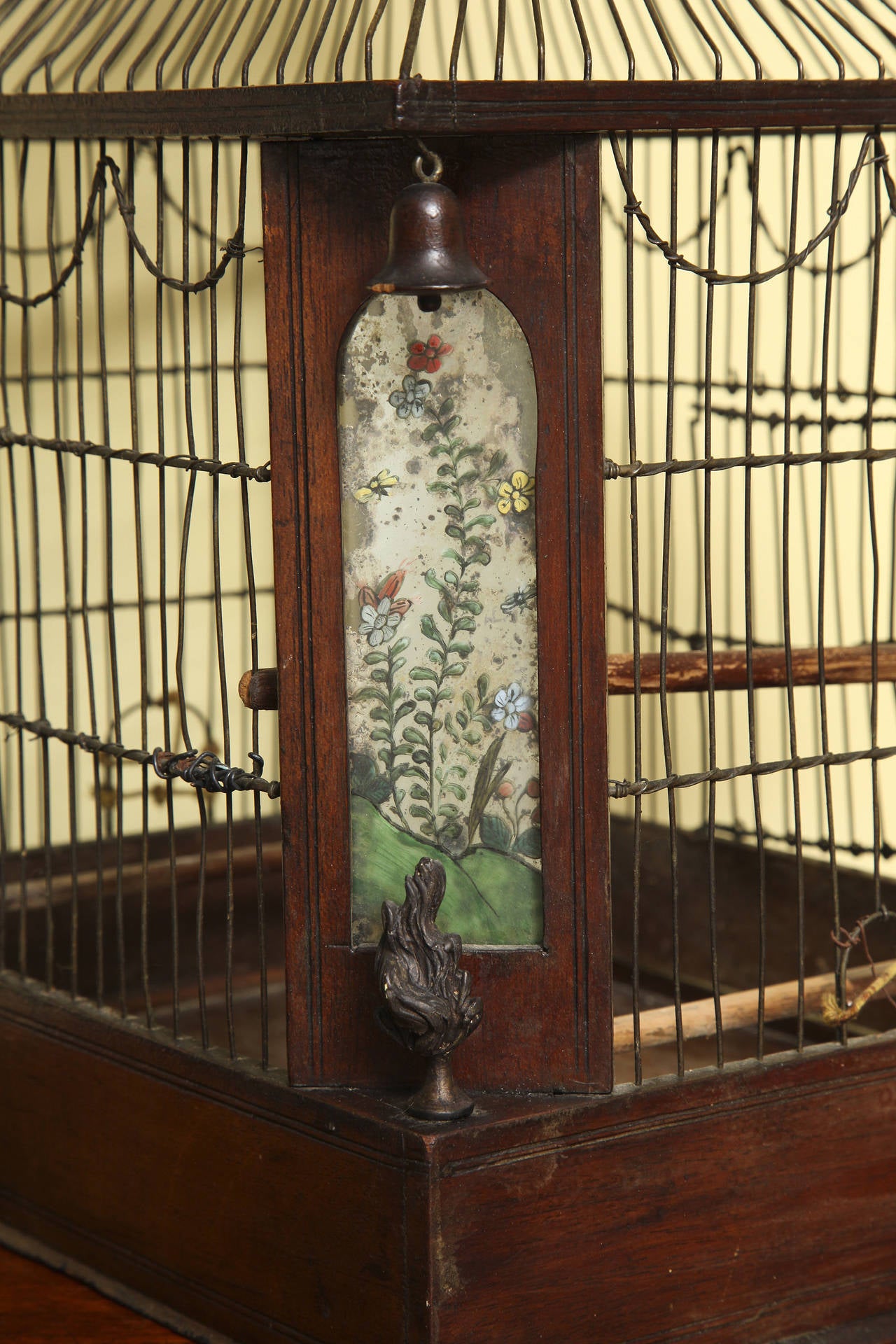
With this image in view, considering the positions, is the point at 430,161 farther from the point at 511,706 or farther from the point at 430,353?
the point at 511,706

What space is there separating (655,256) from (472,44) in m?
0.73

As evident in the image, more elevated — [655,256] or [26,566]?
[655,256]

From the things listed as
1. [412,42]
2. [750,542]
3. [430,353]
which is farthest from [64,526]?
[750,542]

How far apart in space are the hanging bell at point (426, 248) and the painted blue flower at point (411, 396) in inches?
7.2

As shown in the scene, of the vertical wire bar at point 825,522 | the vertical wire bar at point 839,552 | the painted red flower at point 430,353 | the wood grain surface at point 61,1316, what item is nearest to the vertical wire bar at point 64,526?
the wood grain surface at point 61,1316

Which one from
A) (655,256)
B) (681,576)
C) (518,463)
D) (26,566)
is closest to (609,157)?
(655,256)

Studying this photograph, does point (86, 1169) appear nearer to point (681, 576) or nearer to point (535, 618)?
point (535, 618)

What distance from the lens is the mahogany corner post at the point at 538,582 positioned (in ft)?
7.82

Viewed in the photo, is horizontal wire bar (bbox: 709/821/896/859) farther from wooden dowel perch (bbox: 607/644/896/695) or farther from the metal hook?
the metal hook

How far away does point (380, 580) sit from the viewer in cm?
247

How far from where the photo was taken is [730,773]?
8.55 feet

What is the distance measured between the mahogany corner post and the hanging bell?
0.47ft

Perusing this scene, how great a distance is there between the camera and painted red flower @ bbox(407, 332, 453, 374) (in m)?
2.41

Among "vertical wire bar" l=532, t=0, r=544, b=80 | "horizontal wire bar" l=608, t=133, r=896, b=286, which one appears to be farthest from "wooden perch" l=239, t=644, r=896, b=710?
"vertical wire bar" l=532, t=0, r=544, b=80
